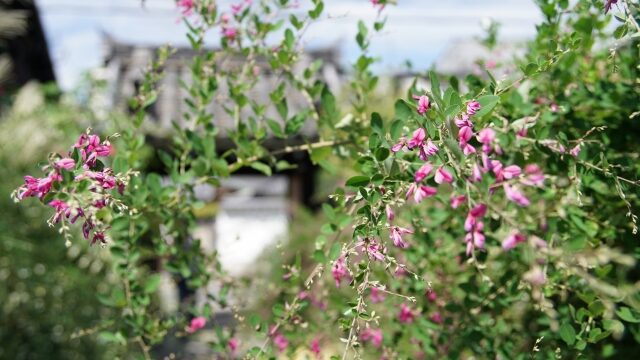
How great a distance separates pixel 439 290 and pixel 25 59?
758 centimetres

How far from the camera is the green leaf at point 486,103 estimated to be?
2.57 ft

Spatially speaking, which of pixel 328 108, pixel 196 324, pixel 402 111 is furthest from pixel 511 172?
pixel 196 324

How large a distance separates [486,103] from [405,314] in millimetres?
695

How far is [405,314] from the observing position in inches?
54.7

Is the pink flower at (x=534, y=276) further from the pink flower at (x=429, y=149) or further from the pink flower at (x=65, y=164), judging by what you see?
the pink flower at (x=65, y=164)

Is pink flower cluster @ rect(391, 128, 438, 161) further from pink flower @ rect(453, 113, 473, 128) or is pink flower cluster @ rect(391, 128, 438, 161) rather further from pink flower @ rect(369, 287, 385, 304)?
pink flower @ rect(369, 287, 385, 304)

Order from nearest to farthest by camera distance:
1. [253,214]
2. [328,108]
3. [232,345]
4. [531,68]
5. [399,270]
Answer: [531,68], [399,270], [328,108], [232,345], [253,214]

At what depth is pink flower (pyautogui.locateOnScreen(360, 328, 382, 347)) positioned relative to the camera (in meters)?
1.42

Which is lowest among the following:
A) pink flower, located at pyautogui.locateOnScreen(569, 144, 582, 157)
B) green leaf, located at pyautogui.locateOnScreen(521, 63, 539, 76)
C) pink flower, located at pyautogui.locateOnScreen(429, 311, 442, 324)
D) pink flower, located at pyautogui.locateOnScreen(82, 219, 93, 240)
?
pink flower, located at pyautogui.locateOnScreen(429, 311, 442, 324)

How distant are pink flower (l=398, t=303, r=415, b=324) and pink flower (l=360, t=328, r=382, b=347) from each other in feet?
0.19

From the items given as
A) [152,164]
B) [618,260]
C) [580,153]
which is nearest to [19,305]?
[152,164]

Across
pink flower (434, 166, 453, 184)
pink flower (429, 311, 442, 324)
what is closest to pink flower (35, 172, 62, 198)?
pink flower (434, 166, 453, 184)

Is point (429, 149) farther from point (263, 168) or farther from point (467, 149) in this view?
point (263, 168)

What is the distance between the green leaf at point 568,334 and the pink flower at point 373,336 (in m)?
0.48
